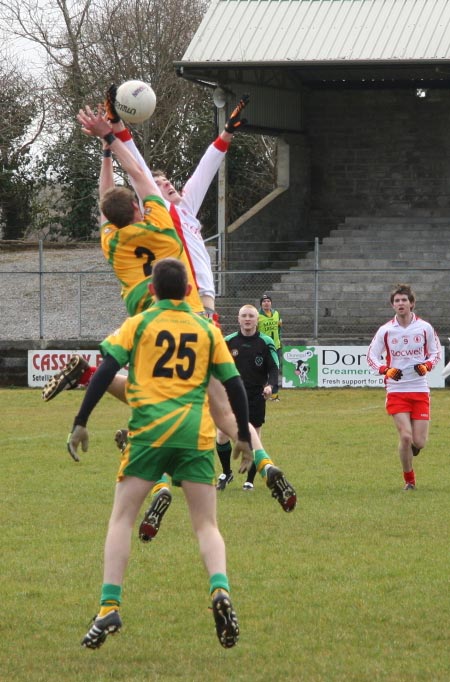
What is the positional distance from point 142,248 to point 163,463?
198cm

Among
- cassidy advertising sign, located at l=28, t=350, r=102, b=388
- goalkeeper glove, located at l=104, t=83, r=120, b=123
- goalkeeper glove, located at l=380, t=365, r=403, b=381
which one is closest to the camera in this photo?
goalkeeper glove, located at l=104, t=83, r=120, b=123

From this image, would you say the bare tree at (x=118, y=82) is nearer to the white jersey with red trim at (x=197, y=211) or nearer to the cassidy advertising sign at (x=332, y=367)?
the cassidy advertising sign at (x=332, y=367)

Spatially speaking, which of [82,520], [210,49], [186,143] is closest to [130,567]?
[82,520]

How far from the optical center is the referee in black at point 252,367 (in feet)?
44.3

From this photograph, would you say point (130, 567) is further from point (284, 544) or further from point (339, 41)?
point (339, 41)

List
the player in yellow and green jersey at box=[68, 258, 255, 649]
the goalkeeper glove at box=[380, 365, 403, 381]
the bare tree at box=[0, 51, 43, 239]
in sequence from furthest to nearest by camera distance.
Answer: the bare tree at box=[0, 51, 43, 239] < the goalkeeper glove at box=[380, 365, 403, 381] < the player in yellow and green jersey at box=[68, 258, 255, 649]

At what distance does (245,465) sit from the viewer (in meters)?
6.78

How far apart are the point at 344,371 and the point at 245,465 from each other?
20.3 m

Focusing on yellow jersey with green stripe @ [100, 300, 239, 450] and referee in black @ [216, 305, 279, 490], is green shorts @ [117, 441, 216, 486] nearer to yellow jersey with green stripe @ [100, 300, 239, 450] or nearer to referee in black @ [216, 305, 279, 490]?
yellow jersey with green stripe @ [100, 300, 239, 450]

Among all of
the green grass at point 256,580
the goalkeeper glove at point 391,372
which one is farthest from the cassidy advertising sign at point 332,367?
the goalkeeper glove at point 391,372

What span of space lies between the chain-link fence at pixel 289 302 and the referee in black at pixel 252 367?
1448 cm

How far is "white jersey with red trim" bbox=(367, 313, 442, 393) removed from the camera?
42.0 ft

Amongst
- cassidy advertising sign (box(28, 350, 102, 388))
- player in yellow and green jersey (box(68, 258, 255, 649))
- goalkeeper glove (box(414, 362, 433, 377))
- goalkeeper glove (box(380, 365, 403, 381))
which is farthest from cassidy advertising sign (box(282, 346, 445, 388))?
player in yellow and green jersey (box(68, 258, 255, 649))

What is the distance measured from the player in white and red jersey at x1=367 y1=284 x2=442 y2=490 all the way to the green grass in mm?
700
